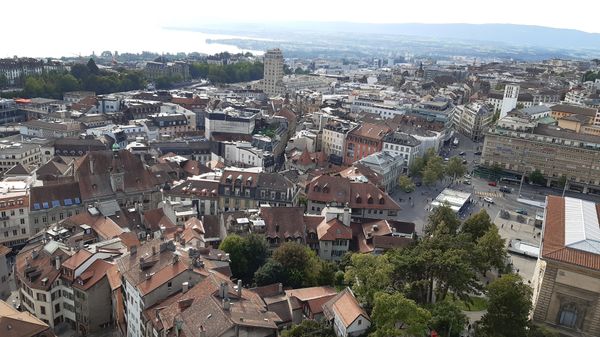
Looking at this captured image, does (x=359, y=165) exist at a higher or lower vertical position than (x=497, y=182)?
higher

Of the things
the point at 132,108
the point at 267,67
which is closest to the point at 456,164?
the point at 132,108

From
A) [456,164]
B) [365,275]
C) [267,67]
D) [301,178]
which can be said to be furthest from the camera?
[267,67]

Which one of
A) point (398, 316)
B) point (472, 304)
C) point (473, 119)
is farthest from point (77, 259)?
point (473, 119)

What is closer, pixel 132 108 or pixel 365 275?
pixel 365 275

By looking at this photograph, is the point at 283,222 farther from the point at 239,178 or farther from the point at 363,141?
the point at 363,141

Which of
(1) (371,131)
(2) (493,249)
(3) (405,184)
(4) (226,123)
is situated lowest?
(3) (405,184)

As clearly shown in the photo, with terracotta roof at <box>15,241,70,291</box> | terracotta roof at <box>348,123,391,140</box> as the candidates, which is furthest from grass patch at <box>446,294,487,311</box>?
terracotta roof at <box>348,123,391,140</box>

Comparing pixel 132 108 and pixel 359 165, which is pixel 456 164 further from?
pixel 132 108

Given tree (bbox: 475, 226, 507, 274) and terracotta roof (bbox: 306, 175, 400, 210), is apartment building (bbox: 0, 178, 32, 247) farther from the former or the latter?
tree (bbox: 475, 226, 507, 274)
